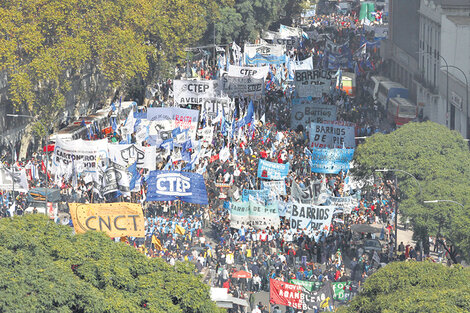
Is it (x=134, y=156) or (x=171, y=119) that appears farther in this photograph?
(x=171, y=119)

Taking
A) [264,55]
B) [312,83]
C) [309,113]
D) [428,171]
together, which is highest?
[264,55]

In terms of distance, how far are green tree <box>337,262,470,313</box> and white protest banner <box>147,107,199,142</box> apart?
3142 cm

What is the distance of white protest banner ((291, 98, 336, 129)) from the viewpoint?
70750mm

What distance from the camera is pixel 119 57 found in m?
79.9

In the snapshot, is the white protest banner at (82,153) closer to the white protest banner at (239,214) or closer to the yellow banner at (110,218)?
the white protest banner at (239,214)

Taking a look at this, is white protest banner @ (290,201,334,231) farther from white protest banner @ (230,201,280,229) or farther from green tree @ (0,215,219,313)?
green tree @ (0,215,219,313)

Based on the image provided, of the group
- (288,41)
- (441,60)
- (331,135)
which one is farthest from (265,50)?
(331,135)

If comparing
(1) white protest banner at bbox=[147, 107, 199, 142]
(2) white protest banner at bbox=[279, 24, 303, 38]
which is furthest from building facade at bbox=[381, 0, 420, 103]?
(1) white protest banner at bbox=[147, 107, 199, 142]

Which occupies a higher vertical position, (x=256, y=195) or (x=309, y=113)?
(x=309, y=113)

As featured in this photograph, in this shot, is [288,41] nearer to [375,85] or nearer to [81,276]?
[375,85]

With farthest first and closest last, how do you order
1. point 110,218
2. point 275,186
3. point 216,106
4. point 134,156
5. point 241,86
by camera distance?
point 241,86
point 216,106
point 134,156
point 275,186
point 110,218

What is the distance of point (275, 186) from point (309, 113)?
56.5ft

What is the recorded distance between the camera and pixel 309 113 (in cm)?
7106

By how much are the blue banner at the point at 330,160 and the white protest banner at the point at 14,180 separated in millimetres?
14442
